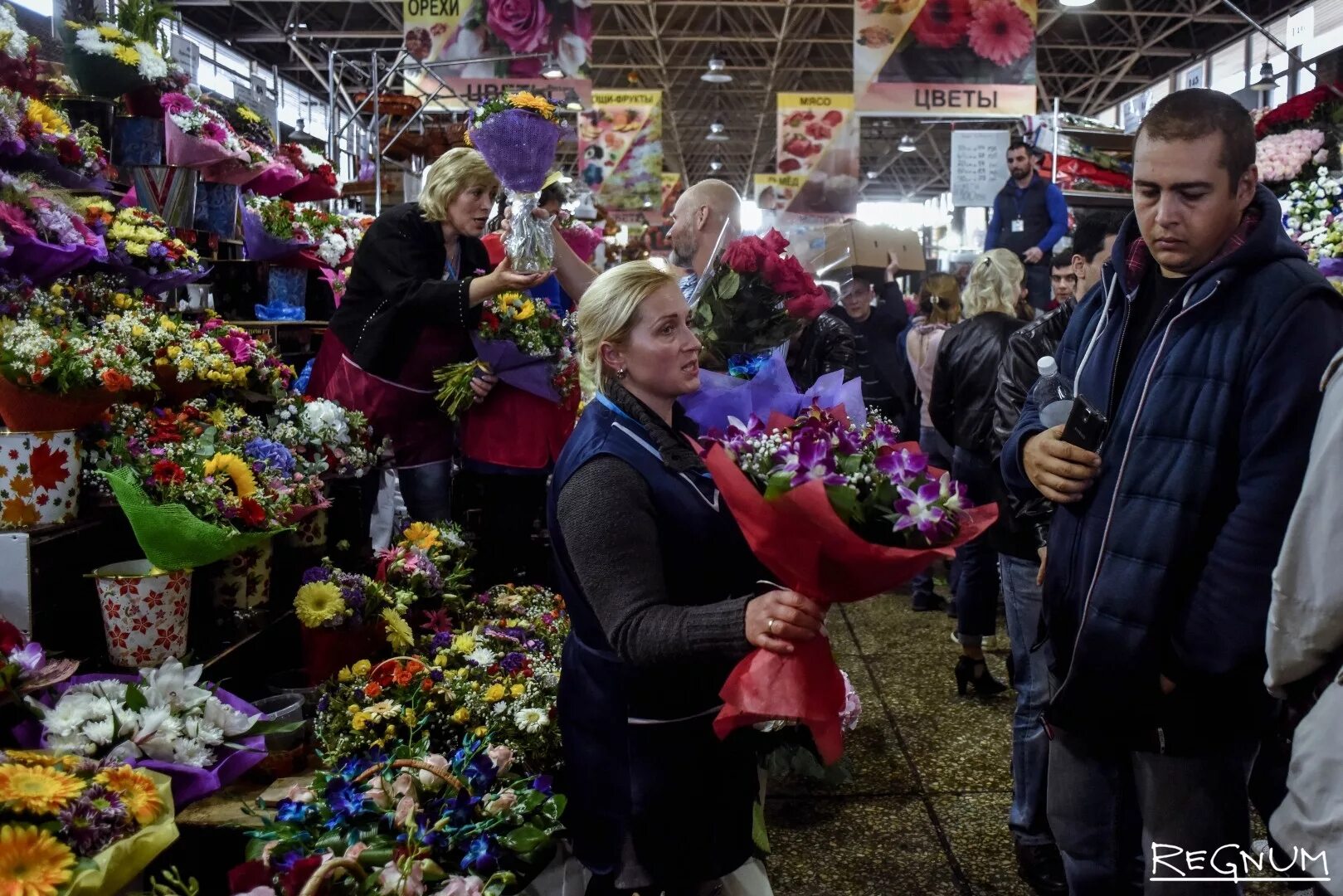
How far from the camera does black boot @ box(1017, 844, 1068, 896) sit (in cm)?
294

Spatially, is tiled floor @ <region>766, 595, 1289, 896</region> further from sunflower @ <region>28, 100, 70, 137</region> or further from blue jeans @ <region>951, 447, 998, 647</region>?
sunflower @ <region>28, 100, 70, 137</region>

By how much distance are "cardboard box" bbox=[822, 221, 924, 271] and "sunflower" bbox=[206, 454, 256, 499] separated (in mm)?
4972

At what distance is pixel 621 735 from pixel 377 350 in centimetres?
200

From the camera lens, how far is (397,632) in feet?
10.3

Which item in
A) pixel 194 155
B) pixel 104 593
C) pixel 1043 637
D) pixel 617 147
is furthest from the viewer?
pixel 617 147

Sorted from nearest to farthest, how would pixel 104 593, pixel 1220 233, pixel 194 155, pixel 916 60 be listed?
pixel 1220 233
pixel 104 593
pixel 194 155
pixel 916 60

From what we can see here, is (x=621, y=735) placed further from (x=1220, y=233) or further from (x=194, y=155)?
(x=194, y=155)

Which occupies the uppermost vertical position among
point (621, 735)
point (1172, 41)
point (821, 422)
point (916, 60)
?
point (1172, 41)

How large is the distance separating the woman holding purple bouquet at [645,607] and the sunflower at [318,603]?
47.8 inches

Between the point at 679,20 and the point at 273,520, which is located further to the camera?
the point at 679,20

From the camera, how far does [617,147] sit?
14078mm

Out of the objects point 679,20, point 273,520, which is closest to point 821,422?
point 273,520

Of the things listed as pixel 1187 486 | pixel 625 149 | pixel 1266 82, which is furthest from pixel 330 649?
pixel 625 149

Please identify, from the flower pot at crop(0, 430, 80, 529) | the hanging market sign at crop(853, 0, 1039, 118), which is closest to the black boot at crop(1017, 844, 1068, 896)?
the flower pot at crop(0, 430, 80, 529)
